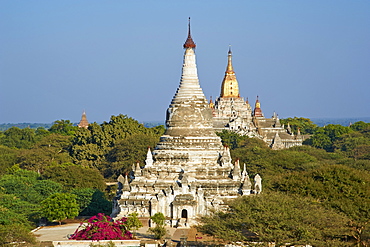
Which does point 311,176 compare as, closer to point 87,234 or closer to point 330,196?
point 330,196

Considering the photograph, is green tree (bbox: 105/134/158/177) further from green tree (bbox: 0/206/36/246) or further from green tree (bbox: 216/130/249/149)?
green tree (bbox: 0/206/36/246)

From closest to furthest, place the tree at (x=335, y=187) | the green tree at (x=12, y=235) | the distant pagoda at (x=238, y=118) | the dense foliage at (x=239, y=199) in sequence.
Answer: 1. the dense foliage at (x=239, y=199)
2. the green tree at (x=12, y=235)
3. the tree at (x=335, y=187)
4. the distant pagoda at (x=238, y=118)

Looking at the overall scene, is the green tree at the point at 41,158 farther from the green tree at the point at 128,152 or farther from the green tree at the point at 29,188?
the green tree at the point at 29,188

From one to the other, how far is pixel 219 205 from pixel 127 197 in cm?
564

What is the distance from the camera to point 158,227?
42781 mm

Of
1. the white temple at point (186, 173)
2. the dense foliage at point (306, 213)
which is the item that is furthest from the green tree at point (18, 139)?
the dense foliage at point (306, 213)

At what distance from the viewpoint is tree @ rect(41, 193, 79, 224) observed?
50.0 metres

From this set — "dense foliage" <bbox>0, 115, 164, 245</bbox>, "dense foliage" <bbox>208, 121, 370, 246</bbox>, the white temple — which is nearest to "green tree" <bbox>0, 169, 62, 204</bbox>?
"dense foliage" <bbox>0, 115, 164, 245</bbox>

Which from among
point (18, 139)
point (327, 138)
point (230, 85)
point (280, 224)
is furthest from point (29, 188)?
point (327, 138)

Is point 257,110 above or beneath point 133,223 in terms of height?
above

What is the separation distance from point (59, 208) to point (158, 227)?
9840 millimetres

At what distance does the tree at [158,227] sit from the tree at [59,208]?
706cm

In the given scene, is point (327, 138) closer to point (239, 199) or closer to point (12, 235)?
point (239, 199)

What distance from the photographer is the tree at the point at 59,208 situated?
50.0 metres
